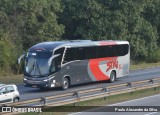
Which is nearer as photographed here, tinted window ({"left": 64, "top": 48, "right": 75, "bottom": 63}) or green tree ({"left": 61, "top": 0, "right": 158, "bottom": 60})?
tinted window ({"left": 64, "top": 48, "right": 75, "bottom": 63})

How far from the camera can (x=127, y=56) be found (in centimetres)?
4194

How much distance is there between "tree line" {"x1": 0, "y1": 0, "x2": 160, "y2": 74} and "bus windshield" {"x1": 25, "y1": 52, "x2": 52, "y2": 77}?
12636 millimetres

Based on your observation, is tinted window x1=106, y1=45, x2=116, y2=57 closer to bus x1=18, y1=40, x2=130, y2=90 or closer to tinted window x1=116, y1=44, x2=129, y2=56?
bus x1=18, y1=40, x2=130, y2=90

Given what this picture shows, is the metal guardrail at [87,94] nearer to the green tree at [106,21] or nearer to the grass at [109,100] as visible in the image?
the grass at [109,100]

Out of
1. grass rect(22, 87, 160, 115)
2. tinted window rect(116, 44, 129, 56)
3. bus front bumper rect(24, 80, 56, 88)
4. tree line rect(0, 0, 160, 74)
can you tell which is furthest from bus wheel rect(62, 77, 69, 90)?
tree line rect(0, 0, 160, 74)

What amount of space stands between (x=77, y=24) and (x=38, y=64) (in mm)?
27296

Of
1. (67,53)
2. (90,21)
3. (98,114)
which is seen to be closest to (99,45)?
(67,53)

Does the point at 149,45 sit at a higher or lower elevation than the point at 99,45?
lower

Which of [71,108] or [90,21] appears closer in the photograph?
[71,108]

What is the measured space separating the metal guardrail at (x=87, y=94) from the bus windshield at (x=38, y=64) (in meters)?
5.67

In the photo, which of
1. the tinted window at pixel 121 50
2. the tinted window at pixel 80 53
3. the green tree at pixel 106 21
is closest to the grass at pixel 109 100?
the tinted window at pixel 80 53

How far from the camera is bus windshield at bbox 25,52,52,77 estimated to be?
3344cm

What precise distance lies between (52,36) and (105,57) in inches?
534

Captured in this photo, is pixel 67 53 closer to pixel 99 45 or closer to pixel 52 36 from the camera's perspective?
pixel 99 45
